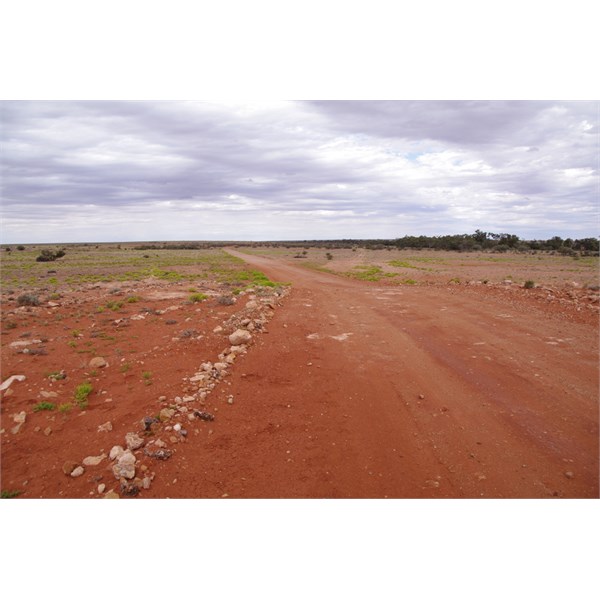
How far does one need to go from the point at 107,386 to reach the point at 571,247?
211 feet

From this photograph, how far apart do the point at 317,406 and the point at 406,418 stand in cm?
132

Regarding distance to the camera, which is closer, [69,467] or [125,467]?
[125,467]

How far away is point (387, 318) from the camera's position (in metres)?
11.9

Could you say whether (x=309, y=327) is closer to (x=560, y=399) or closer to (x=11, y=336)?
(x=560, y=399)

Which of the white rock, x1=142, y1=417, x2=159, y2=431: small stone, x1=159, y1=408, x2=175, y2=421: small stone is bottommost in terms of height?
x1=142, y1=417, x2=159, y2=431: small stone

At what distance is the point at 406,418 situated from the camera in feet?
18.4

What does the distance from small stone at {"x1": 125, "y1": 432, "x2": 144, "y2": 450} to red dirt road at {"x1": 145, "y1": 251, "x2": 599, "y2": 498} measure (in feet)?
1.86

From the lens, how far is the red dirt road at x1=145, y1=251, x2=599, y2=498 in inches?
168

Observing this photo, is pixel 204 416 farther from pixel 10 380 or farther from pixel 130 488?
pixel 10 380

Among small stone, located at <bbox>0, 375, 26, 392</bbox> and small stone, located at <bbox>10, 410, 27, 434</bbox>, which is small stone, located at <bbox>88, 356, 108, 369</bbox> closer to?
small stone, located at <bbox>0, 375, 26, 392</bbox>

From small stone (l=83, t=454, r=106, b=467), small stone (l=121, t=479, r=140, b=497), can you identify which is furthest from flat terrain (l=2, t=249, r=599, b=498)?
small stone (l=83, t=454, r=106, b=467)

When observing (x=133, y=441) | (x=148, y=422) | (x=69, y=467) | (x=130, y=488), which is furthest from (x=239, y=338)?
(x=130, y=488)

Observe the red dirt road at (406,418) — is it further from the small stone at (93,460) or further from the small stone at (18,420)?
the small stone at (18,420)

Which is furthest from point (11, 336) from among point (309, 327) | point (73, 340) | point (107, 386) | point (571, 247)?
point (571, 247)
